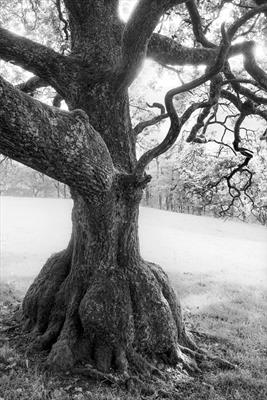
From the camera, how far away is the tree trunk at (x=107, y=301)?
6531 mm

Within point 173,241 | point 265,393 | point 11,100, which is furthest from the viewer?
point 173,241

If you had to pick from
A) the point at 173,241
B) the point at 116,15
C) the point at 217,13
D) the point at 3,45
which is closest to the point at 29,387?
the point at 3,45

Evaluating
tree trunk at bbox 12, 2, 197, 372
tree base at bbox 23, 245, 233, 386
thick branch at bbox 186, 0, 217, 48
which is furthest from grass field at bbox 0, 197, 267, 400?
thick branch at bbox 186, 0, 217, 48

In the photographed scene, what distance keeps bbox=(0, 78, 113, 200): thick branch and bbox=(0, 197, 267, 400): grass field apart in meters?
3.25

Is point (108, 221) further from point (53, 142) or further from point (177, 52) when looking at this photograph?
point (177, 52)

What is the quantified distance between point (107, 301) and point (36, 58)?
4.28 m

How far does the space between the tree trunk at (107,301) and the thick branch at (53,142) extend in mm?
926

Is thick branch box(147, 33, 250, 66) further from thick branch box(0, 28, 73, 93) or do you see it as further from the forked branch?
the forked branch

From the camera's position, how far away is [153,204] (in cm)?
10062

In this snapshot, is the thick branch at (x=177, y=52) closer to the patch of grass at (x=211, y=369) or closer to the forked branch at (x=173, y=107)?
the forked branch at (x=173, y=107)

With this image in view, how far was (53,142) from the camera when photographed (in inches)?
183

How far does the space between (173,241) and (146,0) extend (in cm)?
2819

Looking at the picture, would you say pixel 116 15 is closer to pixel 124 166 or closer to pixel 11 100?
pixel 124 166

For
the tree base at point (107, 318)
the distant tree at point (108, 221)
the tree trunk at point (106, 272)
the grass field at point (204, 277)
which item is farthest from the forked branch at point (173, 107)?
the grass field at point (204, 277)
